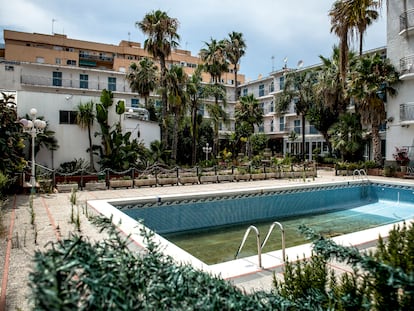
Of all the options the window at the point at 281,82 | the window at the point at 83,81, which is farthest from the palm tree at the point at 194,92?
the window at the point at 83,81

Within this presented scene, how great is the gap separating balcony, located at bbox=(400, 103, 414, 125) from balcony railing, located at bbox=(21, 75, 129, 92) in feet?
107

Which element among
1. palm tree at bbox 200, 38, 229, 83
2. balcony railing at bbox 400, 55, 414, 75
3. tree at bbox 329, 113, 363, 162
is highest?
palm tree at bbox 200, 38, 229, 83

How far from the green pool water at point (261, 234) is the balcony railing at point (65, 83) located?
34700 millimetres

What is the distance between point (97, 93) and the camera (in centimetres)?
4019

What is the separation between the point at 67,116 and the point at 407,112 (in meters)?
25.0

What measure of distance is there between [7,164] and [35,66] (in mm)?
30665

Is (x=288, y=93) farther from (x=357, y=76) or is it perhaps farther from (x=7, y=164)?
(x=7, y=164)

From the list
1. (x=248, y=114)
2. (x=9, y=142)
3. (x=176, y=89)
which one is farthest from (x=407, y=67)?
(x=9, y=142)

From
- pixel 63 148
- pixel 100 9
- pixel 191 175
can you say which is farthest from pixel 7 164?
pixel 100 9

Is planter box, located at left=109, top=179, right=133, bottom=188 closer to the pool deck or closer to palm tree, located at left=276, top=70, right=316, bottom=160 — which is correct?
the pool deck

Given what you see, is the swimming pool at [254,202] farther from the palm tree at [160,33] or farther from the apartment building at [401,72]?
the palm tree at [160,33]

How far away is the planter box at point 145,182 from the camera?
16688 millimetres

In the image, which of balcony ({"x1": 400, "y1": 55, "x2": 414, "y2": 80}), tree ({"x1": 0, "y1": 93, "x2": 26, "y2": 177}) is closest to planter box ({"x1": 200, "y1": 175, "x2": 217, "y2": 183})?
tree ({"x1": 0, "y1": 93, "x2": 26, "y2": 177})

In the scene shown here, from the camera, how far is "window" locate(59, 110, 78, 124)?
802 inches
